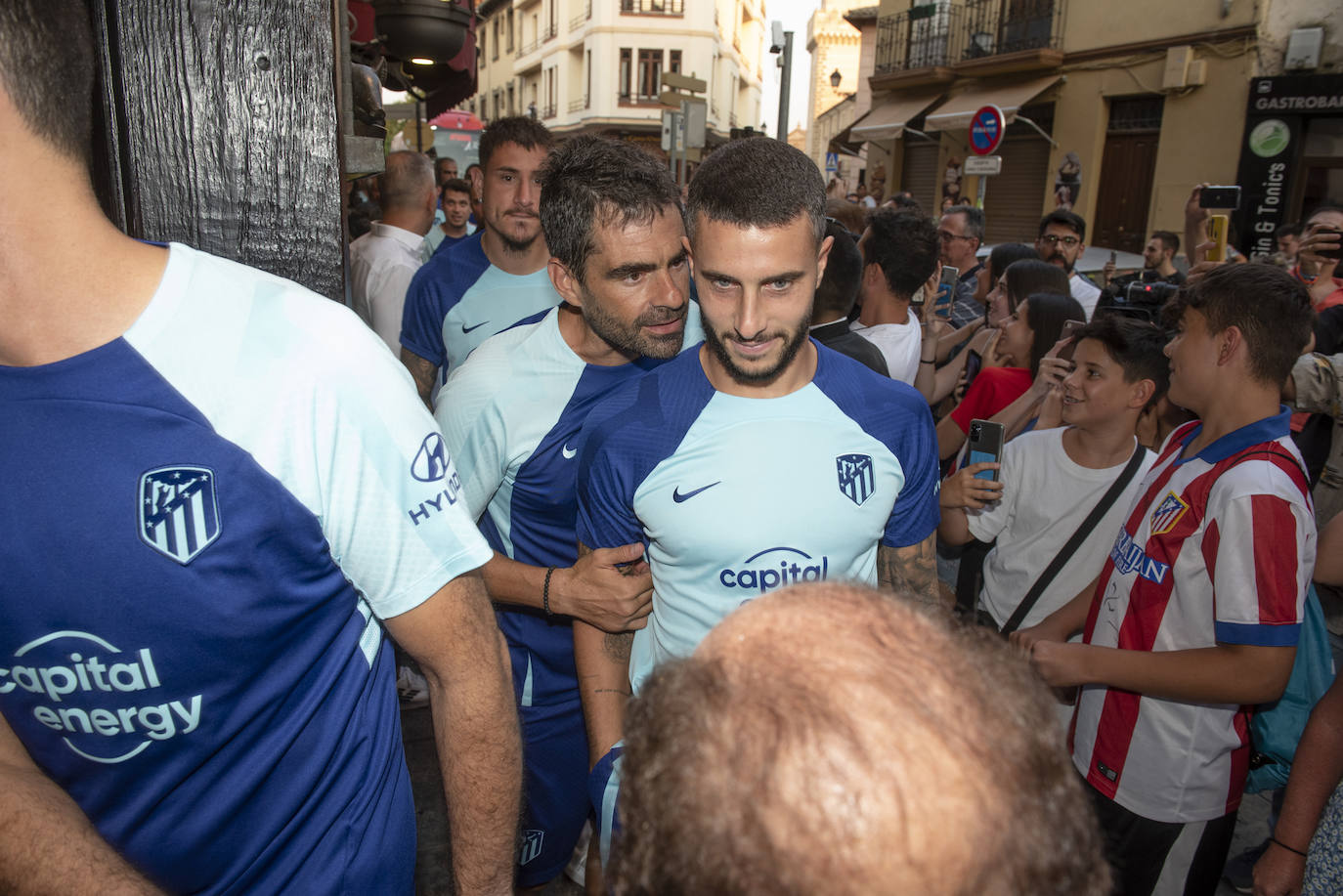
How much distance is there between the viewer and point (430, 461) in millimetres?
1380

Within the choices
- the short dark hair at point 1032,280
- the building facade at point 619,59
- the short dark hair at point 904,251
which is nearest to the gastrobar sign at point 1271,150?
the short dark hair at point 1032,280

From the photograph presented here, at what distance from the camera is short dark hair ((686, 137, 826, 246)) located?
2148 millimetres

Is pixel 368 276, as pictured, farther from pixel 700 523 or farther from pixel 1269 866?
pixel 1269 866

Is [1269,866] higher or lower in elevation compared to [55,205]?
lower

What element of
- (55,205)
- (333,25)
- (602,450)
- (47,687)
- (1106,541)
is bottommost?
(1106,541)

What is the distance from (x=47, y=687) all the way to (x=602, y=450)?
1223 mm

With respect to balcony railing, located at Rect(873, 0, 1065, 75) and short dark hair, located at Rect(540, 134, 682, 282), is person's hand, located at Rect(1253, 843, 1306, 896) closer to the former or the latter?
short dark hair, located at Rect(540, 134, 682, 282)

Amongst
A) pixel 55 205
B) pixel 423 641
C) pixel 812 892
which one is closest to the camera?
pixel 812 892

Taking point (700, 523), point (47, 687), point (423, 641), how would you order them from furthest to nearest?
point (700, 523) → point (423, 641) → point (47, 687)

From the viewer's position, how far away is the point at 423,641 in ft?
4.54

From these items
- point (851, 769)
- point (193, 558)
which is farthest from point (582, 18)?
point (851, 769)

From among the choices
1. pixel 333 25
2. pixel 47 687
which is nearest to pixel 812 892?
pixel 47 687

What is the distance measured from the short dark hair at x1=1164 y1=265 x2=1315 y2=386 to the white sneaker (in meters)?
3.98

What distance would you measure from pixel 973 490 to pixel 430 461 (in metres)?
2.17
